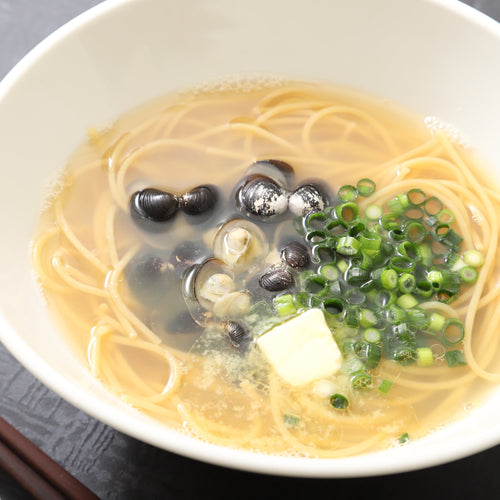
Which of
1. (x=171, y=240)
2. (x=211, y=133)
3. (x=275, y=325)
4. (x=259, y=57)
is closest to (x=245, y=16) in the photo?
(x=259, y=57)

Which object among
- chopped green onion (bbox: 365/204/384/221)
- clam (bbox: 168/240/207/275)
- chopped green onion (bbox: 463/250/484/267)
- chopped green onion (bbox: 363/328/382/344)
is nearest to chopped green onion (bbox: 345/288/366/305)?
chopped green onion (bbox: 363/328/382/344)

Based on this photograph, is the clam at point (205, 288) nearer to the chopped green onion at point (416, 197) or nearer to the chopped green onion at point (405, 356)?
the chopped green onion at point (405, 356)

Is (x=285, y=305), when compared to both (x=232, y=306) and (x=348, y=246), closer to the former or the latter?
(x=232, y=306)

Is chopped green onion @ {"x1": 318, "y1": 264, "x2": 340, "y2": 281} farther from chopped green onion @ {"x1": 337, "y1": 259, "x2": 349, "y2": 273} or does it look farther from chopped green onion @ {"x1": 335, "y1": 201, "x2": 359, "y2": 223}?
chopped green onion @ {"x1": 335, "y1": 201, "x2": 359, "y2": 223}

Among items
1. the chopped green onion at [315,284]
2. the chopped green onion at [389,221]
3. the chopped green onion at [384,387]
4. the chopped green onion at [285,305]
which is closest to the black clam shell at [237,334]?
the chopped green onion at [285,305]

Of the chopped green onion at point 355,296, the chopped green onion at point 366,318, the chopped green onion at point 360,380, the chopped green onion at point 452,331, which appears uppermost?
the chopped green onion at point 355,296

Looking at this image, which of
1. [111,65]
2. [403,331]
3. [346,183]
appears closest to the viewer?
[403,331]

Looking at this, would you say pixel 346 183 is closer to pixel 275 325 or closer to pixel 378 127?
pixel 378 127
